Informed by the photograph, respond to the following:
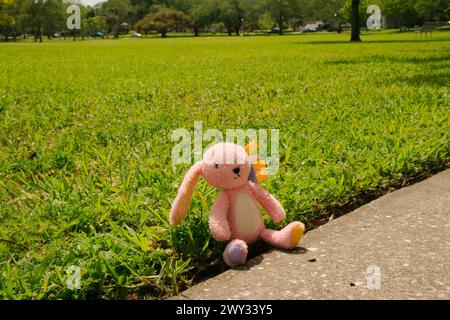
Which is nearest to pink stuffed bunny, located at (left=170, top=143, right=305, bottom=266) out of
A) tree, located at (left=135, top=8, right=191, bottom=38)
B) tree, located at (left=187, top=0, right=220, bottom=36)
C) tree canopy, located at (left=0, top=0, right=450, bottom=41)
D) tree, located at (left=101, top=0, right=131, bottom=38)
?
tree canopy, located at (left=0, top=0, right=450, bottom=41)

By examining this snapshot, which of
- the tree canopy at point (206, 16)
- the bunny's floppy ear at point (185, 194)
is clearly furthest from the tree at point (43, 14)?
the bunny's floppy ear at point (185, 194)

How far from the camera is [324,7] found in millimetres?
94062

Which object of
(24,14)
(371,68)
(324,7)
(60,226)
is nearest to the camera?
(60,226)

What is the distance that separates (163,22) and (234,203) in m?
87.0

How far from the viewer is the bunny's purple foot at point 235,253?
257 centimetres

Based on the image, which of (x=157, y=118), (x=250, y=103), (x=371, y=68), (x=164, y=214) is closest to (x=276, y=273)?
(x=164, y=214)

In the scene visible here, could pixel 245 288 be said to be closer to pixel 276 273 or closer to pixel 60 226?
pixel 276 273

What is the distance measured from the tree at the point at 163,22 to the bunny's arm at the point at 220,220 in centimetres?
8365

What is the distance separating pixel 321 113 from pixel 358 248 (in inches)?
129

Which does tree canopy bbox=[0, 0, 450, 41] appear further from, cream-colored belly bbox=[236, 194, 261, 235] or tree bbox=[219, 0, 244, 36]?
cream-colored belly bbox=[236, 194, 261, 235]

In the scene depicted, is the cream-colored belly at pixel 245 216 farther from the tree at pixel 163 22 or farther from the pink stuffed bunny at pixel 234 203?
the tree at pixel 163 22

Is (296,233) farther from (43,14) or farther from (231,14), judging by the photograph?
(231,14)

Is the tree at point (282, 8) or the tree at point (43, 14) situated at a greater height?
the tree at point (282, 8)

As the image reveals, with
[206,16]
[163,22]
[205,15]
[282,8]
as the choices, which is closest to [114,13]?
[163,22]
